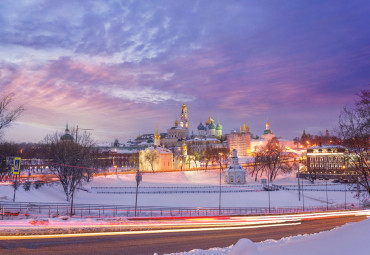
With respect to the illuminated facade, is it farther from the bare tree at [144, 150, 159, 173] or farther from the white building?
the bare tree at [144, 150, 159, 173]

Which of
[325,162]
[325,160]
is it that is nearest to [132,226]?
[325,162]

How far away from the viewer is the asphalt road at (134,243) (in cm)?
1466

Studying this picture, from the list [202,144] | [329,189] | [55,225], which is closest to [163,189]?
[329,189]

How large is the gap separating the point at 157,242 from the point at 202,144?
6207 inches

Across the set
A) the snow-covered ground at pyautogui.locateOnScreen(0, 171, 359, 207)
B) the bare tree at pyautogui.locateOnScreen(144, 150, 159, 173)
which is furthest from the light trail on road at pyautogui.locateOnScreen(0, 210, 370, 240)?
the bare tree at pyautogui.locateOnScreen(144, 150, 159, 173)

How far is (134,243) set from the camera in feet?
53.6

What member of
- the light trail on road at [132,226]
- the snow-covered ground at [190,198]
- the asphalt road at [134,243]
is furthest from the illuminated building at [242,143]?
the asphalt road at [134,243]

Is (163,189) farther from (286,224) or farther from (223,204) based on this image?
(286,224)

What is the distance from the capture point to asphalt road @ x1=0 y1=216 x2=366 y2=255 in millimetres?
14656

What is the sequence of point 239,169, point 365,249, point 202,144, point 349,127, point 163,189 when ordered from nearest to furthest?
point 365,249
point 349,127
point 163,189
point 239,169
point 202,144

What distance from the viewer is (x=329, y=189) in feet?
192

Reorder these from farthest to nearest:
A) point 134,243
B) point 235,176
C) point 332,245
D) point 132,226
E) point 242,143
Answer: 1. point 242,143
2. point 235,176
3. point 132,226
4. point 134,243
5. point 332,245

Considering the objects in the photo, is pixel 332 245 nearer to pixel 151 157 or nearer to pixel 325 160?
pixel 325 160

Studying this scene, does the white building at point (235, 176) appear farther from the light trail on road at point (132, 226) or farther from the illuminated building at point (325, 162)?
the light trail on road at point (132, 226)
